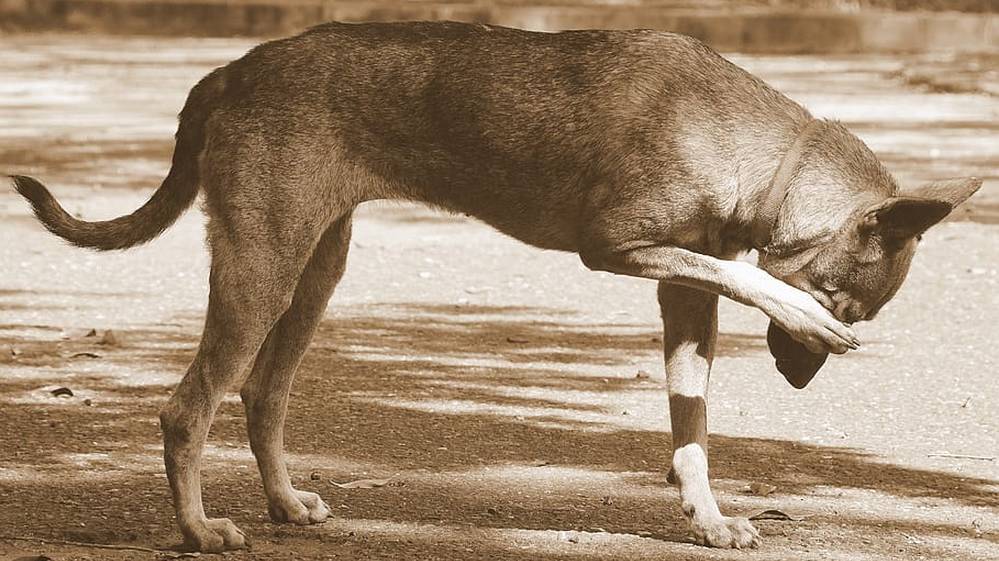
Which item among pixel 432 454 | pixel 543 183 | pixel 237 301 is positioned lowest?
pixel 432 454

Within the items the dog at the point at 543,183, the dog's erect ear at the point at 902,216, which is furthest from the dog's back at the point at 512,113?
the dog's erect ear at the point at 902,216

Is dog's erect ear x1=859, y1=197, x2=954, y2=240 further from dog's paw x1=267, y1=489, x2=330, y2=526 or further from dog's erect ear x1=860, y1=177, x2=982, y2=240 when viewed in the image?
dog's paw x1=267, y1=489, x2=330, y2=526

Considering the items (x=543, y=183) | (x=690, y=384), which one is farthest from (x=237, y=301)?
(x=690, y=384)

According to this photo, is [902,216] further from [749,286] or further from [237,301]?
[237,301]

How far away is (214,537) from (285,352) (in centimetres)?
83

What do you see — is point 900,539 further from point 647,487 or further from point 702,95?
point 702,95

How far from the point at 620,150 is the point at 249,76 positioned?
3.89 ft

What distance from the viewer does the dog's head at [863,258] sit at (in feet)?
17.9

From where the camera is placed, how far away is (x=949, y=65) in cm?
2358

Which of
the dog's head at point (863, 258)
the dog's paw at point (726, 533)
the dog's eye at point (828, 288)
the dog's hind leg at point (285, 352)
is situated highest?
the dog's head at point (863, 258)

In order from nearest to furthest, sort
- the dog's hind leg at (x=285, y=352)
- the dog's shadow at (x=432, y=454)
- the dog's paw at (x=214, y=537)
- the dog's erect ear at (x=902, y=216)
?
the dog's erect ear at (x=902, y=216), the dog's paw at (x=214, y=537), the dog's shadow at (x=432, y=454), the dog's hind leg at (x=285, y=352)

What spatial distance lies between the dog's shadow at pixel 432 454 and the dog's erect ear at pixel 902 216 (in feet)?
3.40

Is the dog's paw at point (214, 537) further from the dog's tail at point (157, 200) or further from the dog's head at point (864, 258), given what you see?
the dog's head at point (864, 258)

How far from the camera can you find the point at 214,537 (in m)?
5.46
